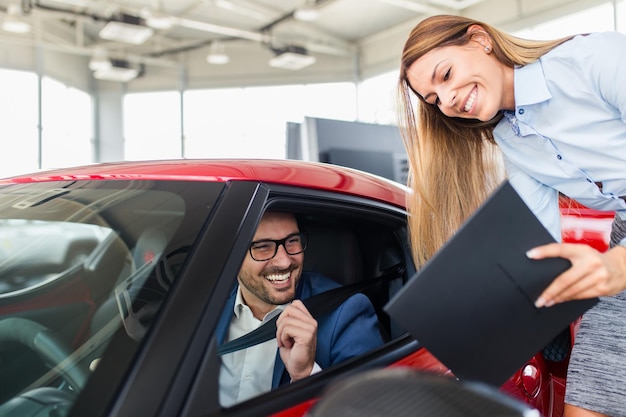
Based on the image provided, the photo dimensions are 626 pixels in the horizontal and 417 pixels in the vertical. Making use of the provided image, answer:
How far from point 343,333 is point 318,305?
0.10 m

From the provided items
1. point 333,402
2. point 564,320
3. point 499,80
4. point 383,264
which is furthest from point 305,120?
point 333,402

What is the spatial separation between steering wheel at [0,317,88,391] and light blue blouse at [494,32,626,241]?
1.08 metres

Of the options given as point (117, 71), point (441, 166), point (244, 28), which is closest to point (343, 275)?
point (441, 166)

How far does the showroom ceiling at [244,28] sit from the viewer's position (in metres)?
10.6

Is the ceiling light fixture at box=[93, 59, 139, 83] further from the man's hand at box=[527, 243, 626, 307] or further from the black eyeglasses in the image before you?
the man's hand at box=[527, 243, 626, 307]

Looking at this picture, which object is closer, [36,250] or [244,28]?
[36,250]

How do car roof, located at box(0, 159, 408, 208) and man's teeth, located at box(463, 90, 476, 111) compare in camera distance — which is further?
man's teeth, located at box(463, 90, 476, 111)

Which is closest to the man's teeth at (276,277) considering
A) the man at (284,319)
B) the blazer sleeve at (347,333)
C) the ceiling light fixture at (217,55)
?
the man at (284,319)

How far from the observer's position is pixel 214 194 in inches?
43.9

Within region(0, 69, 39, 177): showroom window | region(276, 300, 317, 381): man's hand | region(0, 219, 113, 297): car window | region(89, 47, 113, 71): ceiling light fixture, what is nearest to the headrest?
region(276, 300, 317, 381): man's hand

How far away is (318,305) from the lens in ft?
4.97

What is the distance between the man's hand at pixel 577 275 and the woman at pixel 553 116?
28cm

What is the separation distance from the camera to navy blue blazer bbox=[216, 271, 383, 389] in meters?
1.41

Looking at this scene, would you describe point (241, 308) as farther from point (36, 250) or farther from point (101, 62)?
point (101, 62)
